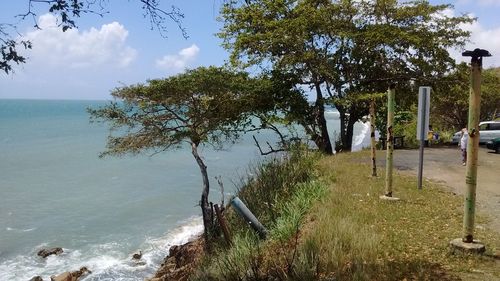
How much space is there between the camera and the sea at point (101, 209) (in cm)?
1847

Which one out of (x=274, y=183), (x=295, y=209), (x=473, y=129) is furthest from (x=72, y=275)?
(x=473, y=129)

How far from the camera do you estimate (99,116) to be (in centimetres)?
1591

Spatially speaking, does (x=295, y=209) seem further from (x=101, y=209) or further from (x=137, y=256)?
(x=101, y=209)

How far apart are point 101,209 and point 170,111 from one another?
13148 millimetres

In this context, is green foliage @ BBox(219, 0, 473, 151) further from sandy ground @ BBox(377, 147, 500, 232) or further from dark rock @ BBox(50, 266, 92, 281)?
dark rock @ BBox(50, 266, 92, 281)

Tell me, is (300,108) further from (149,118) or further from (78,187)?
(78,187)

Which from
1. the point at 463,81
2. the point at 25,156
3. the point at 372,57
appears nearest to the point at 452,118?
the point at 463,81

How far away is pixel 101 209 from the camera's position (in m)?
26.8

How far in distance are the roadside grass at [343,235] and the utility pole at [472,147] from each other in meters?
0.22

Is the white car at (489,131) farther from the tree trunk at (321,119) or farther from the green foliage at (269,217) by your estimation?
the green foliage at (269,217)

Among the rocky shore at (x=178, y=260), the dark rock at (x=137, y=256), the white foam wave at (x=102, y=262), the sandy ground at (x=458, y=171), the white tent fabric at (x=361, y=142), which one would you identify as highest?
the sandy ground at (x=458, y=171)

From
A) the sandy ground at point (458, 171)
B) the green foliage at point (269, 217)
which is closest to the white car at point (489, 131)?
the sandy ground at point (458, 171)

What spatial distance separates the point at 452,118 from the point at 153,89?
28.7 m

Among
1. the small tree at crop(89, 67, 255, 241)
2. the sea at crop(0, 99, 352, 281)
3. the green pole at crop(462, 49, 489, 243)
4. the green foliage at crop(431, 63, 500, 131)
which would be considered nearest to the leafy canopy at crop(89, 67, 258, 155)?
the small tree at crop(89, 67, 255, 241)
